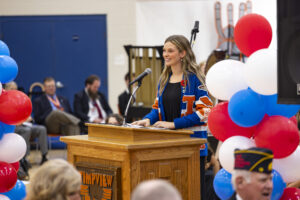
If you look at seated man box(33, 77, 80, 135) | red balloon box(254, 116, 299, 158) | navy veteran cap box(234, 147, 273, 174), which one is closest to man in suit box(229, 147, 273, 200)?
navy veteran cap box(234, 147, 273, 174)

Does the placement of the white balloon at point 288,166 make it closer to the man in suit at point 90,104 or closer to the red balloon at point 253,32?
the red balloon at point 253,32

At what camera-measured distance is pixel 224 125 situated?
341 cm

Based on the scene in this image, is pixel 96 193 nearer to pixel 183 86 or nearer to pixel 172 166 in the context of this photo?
pixel 172 166

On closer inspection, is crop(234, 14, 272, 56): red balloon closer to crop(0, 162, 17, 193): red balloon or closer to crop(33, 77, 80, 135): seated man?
crop(0, 162, 17, 193): red balloon

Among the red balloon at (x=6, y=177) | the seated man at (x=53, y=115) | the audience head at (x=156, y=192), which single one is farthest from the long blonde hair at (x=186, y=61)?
the seated man at (x=53, y=115)

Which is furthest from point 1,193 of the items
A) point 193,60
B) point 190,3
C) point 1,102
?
point 190,3

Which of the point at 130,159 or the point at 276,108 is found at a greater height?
the point at 276,108

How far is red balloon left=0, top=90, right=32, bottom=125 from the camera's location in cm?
421

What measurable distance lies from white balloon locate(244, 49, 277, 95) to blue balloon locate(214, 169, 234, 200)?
23.0 inches

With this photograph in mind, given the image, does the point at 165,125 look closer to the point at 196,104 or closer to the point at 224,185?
the point at 196,104

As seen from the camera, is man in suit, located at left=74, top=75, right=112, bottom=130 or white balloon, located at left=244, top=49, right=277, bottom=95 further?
man in suit, located at left=74, top=75, right=112, bottom=130

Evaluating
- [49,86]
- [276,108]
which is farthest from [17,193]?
[49,86]

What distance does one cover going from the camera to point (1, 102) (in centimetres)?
423

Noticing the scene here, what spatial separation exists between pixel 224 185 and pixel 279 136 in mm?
497
